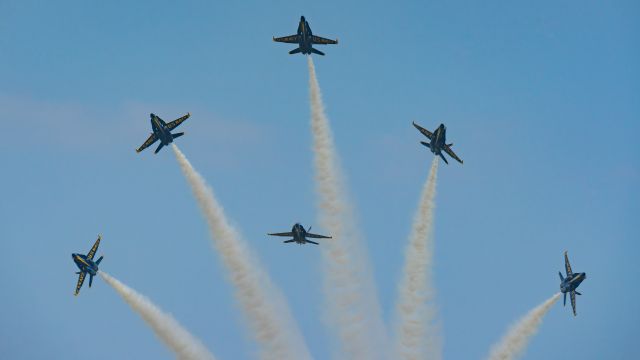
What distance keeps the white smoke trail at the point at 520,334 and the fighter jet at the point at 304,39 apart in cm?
3716

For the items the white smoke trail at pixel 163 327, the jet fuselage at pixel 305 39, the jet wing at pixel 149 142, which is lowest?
the white smoke trail at pixel 163 327

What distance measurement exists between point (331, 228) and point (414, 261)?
398 inches

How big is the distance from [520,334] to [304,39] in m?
40.2

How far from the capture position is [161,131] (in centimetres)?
11250

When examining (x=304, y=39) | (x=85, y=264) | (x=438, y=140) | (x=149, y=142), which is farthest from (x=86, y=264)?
(x=438, y=140)

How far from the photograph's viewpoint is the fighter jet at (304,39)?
4432 inches

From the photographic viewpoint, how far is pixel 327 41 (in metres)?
114

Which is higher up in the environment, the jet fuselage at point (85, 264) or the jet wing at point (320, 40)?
the jet wing at point (320, 40)

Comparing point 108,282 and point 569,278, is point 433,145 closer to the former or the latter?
point 569,278

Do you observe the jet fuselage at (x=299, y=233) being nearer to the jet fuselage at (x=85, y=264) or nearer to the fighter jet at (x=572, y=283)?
the jet fuselage at (x=85, y=264)

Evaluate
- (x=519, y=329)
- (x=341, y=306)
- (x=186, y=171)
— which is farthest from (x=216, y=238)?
(x=519, y=329)

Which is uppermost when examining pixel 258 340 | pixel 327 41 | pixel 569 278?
pixel 327 41

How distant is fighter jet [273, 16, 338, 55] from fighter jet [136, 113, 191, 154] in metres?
13.8

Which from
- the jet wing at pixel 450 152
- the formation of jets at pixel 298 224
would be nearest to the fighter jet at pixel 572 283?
the formation of jets at pixel 298 224
